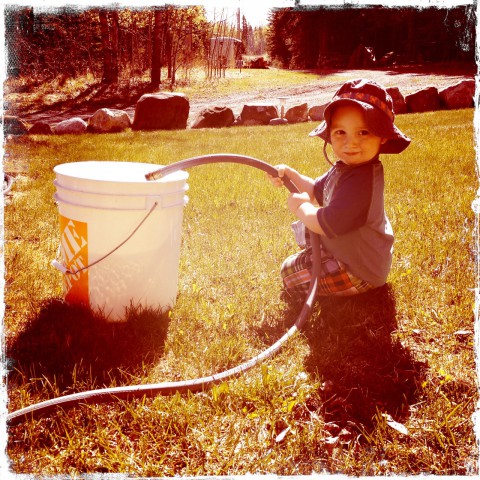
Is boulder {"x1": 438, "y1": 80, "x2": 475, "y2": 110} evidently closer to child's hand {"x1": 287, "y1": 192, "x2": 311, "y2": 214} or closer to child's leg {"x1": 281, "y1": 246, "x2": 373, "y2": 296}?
child's leg {"x1": 281, "y1": 246, "x2": 373, "y2": 296}

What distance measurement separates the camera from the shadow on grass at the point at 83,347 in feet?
6.66

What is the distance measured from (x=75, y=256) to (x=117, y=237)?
267mm

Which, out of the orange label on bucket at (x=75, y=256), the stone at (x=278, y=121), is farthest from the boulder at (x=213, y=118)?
the orange label on bucket at (x=75, y=256)

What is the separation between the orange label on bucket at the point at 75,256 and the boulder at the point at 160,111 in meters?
8.53

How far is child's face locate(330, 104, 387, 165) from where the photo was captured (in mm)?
2275

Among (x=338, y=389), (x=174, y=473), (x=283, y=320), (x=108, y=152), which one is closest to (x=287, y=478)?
(x=174, y=473)

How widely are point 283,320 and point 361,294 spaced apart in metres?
0.51

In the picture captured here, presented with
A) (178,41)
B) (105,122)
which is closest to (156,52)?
(178,41)

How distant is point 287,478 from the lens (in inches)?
63.2

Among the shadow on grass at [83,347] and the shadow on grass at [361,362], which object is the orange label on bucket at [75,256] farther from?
the shadow on grass at [361,362]

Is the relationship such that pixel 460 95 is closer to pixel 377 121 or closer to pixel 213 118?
pixel 213 118

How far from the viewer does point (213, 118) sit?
1104 cm

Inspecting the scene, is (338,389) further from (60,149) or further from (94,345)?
(60,149)

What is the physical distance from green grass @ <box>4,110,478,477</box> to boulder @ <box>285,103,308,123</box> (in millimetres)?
8278
